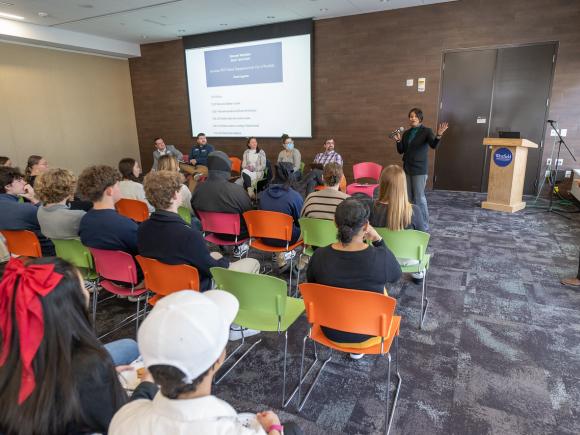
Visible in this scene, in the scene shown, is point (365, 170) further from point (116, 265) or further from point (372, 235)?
point (116, 265)

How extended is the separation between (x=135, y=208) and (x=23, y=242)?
1.14 metres

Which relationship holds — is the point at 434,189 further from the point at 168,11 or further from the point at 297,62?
the point at 168,11

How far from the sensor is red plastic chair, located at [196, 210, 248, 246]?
3580mm

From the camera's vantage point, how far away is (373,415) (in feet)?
6.86

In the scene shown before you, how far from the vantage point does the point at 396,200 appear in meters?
2.94

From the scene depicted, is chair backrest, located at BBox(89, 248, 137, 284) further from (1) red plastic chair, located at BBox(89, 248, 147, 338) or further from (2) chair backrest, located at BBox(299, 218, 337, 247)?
(2) chair backrest, located at BBox(299, 218, 337, 247)

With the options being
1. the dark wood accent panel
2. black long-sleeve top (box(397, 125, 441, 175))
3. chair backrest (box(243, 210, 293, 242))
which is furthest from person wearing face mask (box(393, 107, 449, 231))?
chair backrest (box(243, 210, 293, 242))

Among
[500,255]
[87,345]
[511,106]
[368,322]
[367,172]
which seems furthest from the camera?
[511,106]

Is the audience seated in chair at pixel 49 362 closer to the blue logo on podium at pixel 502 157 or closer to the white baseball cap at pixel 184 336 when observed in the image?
the white baseball cap at pixel 184 336

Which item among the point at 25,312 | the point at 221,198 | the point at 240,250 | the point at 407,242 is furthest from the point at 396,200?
the point at 25,312

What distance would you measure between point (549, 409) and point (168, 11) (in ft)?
25.9

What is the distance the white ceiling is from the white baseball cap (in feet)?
22.8

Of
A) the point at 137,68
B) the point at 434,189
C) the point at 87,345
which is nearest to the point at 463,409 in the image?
the point at 87,345

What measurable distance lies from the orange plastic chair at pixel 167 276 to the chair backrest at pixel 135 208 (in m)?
1.69
